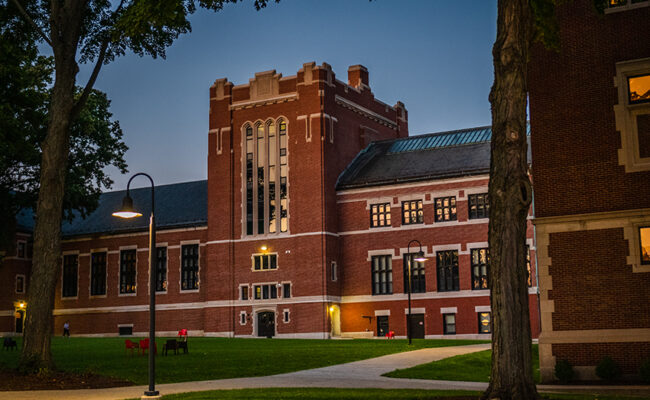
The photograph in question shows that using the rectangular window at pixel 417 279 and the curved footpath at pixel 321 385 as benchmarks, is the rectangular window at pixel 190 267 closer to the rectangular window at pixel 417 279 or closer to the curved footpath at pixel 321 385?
the rectangular window at pixel 417 279

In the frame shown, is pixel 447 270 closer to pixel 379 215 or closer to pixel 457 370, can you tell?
pixel 379 215

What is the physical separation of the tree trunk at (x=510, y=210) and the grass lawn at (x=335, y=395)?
165 centimetres

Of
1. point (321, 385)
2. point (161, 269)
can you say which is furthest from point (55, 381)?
point (161, 269)

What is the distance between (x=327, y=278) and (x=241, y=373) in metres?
27.9

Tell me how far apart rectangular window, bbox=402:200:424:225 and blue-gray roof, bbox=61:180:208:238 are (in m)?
15.7

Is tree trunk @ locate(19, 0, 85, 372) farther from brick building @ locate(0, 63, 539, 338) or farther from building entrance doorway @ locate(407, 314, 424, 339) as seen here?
building entrance doorway @ locate(407, 314, 424, 339)

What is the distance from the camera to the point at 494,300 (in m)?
14.2

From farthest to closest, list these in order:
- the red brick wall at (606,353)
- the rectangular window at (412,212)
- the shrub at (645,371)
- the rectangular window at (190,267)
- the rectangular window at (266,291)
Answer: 1. the rectangular window at (190,267)
2. the rectangular window at (266,291)
3. the rectangular window at (412,212)
4. the red brick wall at (606,353)
5. the shrub at (645,371)

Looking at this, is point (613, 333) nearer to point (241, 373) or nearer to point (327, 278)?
point (241, 373)

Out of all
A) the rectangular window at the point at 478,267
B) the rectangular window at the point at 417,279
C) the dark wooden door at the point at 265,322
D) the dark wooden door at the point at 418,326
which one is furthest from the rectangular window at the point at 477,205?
the dark wooden door at the point at 265,322

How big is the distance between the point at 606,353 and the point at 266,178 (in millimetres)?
37800

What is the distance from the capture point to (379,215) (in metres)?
53.9

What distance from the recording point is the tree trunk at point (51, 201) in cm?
2336

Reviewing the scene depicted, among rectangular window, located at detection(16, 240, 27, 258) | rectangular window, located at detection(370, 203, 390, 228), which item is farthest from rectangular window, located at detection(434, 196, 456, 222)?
rectangular window, located at detection(16, 240, 27, 258)
